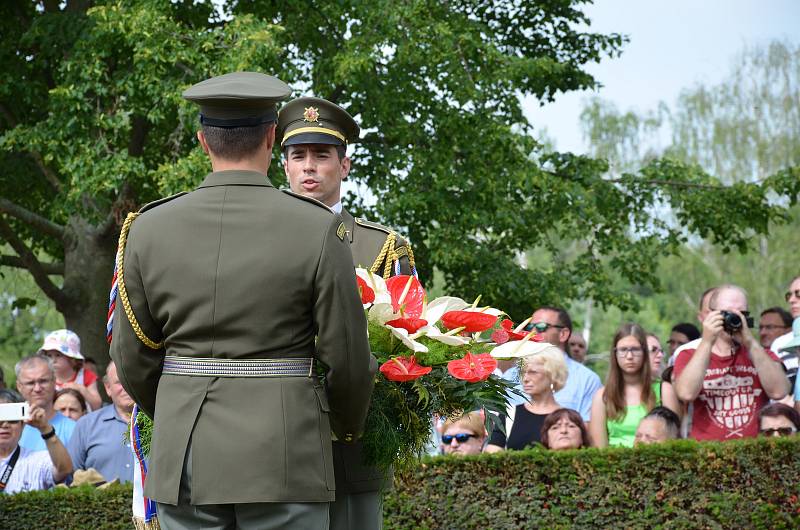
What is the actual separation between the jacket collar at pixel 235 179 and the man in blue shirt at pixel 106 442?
441 cm

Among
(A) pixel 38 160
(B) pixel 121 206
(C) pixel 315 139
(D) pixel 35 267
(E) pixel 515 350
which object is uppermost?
(A) pixel 38 160

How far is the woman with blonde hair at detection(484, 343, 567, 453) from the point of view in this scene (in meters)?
7.08

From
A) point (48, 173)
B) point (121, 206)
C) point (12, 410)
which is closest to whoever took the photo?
point (12, 410)

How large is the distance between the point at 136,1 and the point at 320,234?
10.3m

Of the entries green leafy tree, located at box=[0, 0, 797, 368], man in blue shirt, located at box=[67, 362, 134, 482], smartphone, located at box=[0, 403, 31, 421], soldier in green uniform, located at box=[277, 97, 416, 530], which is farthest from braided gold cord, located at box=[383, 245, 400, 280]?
green leafy tree, located at box=[0, 0, 797, 368]

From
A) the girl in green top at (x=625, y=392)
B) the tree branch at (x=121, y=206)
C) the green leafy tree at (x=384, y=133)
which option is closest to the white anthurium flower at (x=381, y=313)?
the girl in green top at (x=625, y=392)

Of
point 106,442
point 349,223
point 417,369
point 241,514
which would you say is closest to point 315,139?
point 349,223

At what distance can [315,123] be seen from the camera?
4.42 m

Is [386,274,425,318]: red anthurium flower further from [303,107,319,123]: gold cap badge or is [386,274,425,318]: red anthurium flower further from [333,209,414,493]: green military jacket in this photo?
[303,107,319,123]: gold cap badge

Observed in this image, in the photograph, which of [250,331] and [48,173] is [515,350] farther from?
[48,173]

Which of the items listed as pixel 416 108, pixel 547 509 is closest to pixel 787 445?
pixel 547 509

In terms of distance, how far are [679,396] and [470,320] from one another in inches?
150

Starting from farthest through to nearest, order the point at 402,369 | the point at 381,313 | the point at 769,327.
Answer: the point at 769,327
the point at 381,313
the point at 402,369

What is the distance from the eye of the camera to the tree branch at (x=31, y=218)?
1439cm
